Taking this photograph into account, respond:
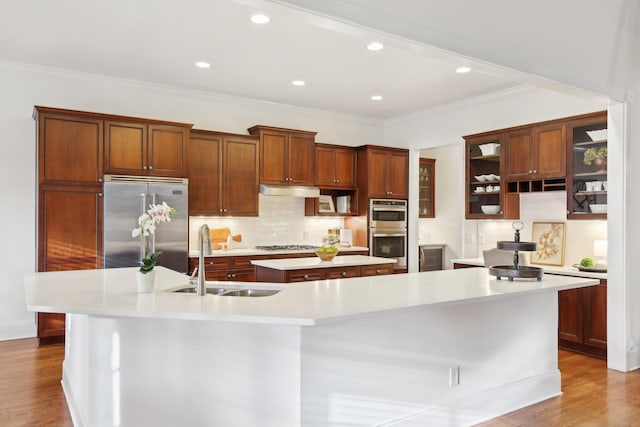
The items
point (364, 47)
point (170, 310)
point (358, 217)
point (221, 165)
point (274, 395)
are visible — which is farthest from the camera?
point (358, 217)

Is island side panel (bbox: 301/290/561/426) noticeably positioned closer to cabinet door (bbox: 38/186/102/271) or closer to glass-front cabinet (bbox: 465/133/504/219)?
glass-front cabinet (bbox: 465/133/504/219)

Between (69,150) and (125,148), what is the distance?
0.54 meters

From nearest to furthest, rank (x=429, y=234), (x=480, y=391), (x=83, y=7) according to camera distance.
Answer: (x=480, y=391)
(x=83, y=7)
(x=429, y=234)

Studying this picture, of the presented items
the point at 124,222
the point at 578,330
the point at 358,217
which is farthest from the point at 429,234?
the point at 124,222

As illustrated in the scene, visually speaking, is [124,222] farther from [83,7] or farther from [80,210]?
[83,7]

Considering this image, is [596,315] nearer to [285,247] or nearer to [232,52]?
[285,247]

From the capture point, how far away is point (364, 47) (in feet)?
14.6

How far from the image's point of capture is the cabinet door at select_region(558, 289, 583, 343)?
4480 millimetres

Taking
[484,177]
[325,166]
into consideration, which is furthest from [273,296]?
[325,166]

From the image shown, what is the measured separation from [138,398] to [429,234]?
22.4ft

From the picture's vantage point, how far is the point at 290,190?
6.35 metres

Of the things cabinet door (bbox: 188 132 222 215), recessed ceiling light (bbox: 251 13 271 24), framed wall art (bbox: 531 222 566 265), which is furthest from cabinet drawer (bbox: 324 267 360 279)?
recessed ceiling light (bbox: 251 13 271 24)

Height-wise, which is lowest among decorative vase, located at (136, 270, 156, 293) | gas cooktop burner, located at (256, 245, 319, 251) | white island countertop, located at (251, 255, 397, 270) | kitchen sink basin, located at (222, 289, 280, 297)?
white island countertop, located at (251, 255, 397, 270)

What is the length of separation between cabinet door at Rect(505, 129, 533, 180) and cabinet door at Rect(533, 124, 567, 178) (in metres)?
0.08
